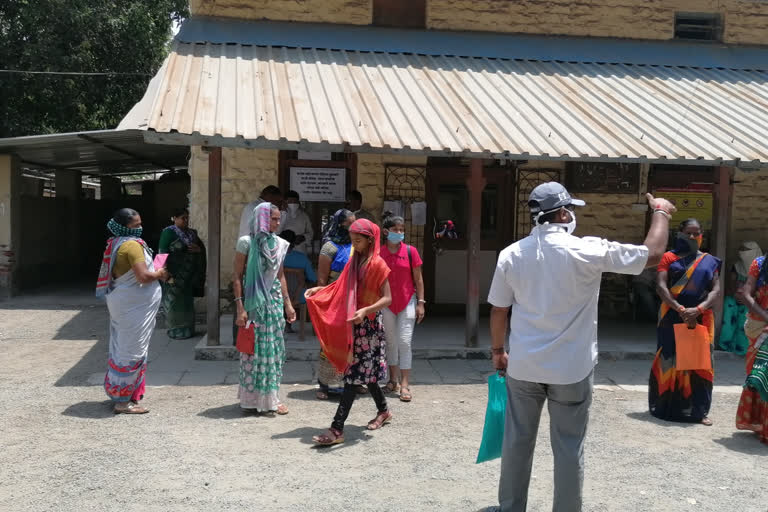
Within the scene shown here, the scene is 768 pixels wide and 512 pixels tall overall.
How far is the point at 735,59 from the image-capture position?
1119cm

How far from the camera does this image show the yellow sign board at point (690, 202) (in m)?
10.8

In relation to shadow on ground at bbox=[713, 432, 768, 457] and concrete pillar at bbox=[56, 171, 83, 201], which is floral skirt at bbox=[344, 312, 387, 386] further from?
concrete pillar at bbox=[56, 171, 83, 201]

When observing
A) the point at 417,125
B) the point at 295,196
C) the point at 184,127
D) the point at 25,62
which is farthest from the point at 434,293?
the point at 25,62

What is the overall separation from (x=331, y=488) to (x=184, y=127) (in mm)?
4087

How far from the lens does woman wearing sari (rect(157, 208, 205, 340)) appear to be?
878 centimetres

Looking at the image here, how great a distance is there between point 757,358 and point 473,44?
22.2 ft

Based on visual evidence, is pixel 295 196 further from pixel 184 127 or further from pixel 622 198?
pixel 622 198

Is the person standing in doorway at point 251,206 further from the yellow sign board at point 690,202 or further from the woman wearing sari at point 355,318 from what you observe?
the yellow sign board at point 690,202

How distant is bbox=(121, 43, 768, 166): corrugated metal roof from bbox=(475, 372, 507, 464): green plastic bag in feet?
12.3

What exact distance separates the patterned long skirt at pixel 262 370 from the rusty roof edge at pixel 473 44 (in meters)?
5.62

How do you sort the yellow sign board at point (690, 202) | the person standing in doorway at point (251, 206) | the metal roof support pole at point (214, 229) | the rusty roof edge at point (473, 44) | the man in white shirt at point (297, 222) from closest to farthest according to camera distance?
the metal roof support pole at point (214, 229)
the person standing in doorway at point (251, 206)
the man in white shirt at point (297, 222)
the rusty roof edge at point (473, 44)
the yellow sign board at point (690, 202)

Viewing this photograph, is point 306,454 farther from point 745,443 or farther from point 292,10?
point 292,10

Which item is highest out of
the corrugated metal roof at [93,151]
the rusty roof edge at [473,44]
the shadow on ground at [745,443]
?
the rusty roof edge at [473,44]

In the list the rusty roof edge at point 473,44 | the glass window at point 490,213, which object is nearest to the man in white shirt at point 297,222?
the rusty roof edge at point 473,44
